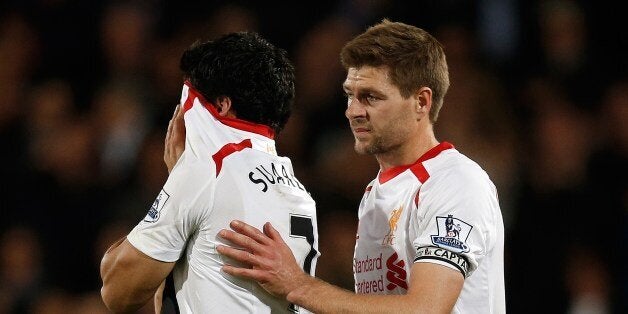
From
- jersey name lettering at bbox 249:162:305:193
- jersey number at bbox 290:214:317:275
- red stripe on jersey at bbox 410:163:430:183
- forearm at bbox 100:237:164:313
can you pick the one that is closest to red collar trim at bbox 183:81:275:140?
jersey name lettering at bbox 249:162:305:193

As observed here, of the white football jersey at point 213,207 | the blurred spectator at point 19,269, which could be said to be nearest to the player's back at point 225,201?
the white football jersey at point 213,207

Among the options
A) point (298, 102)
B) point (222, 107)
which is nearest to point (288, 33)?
point (298, 102)

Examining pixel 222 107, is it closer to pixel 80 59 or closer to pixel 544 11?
pixel 80 59

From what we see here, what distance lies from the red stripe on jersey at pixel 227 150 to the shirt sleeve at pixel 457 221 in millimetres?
695

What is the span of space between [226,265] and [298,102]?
3941 millimetres

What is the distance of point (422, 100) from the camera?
3832 mm

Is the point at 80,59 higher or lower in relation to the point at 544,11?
lower

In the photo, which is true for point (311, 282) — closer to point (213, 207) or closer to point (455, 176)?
point (213, 207)

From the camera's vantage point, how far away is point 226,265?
3.33 m

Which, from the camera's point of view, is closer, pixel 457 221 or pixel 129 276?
pixel 129 276

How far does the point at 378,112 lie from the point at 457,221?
1.89 ft

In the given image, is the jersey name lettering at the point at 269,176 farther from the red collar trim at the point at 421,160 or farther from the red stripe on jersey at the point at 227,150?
the red collar trim at the point at 421,160

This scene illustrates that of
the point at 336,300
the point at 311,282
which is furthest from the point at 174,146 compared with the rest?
the point at 336,300

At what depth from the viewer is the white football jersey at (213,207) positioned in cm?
324
